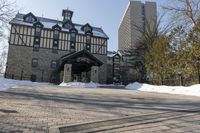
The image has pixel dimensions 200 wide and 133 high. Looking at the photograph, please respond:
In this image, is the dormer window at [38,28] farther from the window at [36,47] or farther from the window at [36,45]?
the window at [36,47]

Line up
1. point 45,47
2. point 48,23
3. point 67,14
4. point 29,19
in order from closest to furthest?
1. point 45,47
2. point 29,19
3. point 48,23
4. point 67,14

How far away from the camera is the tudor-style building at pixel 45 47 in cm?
3669

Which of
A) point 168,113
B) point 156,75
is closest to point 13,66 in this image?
point 156,75

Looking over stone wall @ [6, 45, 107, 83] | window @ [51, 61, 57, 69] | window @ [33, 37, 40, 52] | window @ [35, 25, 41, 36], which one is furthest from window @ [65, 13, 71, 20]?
window @ [51, 61, 57, 69]

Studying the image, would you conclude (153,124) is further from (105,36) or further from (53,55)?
(105,36)

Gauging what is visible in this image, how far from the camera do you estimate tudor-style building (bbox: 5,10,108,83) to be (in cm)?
3669

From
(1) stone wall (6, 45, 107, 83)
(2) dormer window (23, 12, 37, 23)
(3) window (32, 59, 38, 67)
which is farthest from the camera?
(2) dormer window (23, 12, 37, 23)

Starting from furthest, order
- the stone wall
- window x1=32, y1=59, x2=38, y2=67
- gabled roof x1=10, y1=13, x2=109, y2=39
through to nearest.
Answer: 1. gabled roof x1=10, y1=13, x2=109, y2=39
2. window x1=32, y1=59, x2=38, y2=67
3. the stone wall

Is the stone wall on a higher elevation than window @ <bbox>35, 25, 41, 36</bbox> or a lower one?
lower

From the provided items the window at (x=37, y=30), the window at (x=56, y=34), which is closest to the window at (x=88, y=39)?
the window at (x=56, y=34)

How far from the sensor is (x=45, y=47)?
38844 millimetres

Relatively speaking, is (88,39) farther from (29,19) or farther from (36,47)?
(29,19)

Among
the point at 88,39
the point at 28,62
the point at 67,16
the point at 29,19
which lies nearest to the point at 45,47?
the point at 28,62

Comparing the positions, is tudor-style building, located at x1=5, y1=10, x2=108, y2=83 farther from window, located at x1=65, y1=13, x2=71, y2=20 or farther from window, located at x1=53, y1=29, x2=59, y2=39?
window, located at x1=65, y1=13, x2=71, y2=20
